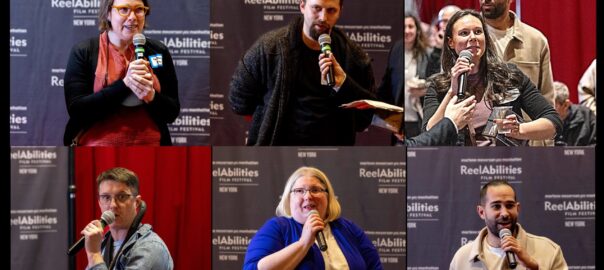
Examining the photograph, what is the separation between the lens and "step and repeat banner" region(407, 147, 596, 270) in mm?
4734

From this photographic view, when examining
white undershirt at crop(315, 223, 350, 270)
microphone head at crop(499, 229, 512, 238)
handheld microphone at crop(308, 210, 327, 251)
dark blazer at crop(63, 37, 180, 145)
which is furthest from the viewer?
dark blazer at crop(63, 37, 180, 145)

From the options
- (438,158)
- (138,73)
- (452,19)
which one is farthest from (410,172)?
(138,73)

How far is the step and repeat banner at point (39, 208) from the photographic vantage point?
4.64 m

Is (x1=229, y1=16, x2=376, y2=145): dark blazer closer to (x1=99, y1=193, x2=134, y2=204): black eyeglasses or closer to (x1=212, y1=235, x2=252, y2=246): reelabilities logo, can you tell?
(x1=212, y1=235, x2=252, y2=246): reelabilities logo

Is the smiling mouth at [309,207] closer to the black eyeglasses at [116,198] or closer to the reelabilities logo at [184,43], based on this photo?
the black eyeglasses at [116,198]

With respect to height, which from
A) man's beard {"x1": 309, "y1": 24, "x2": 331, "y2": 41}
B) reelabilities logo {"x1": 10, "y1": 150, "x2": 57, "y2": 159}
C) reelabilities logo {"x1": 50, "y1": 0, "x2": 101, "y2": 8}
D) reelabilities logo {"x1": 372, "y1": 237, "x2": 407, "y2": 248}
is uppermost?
reelabilities logo {"x1": 50, "y1": 0, "x2": 101, "y2": 8}

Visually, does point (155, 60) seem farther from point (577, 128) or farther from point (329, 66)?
point (577, 128)

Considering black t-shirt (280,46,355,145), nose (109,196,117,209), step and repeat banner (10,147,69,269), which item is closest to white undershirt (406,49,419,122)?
black t-shirt (280,46,355,145)

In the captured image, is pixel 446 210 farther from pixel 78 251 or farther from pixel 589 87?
pixel 78 251

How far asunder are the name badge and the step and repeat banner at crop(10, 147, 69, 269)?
2.28 feet

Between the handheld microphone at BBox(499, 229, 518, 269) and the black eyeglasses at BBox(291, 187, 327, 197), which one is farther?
the black eyeglasses at BBox(291, 187, 327, 197)

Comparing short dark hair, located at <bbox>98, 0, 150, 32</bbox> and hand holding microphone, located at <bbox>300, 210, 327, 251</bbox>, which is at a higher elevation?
short dark hair, located at <bbox>98, 0, 150, 32</bbox>

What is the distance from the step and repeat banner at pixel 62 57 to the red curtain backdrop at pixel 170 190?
13cm

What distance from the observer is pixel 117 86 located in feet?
15.3
